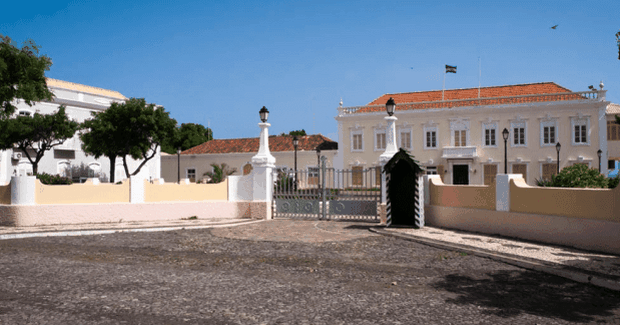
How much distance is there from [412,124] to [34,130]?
90.1 ft

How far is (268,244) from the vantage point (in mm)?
11000

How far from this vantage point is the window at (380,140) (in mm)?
37469

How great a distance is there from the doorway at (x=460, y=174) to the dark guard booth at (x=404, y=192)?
74.6 feet

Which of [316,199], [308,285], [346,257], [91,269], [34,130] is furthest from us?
[34,130]

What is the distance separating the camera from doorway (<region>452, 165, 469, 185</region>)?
35594 mm

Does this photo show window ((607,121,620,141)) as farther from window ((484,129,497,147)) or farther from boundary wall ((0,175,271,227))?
boundary wall ((0,175,271,227))

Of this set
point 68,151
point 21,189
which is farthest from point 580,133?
point 68,151

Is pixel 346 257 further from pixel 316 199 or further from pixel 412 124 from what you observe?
pixel 412 124

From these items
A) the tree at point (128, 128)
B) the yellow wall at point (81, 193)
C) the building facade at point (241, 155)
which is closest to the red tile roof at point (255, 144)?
the building facade at point (241, 155)

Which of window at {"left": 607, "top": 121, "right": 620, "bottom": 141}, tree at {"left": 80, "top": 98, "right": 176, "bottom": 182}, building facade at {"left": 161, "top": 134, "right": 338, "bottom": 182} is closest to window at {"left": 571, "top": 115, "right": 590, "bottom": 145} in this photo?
window at {"left": 607, "top": 121, "right": 620, "bottom": 141}

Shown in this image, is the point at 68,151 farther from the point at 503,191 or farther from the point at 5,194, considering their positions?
the point at 503,191

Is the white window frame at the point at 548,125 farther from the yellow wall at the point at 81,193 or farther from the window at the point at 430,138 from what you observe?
the yellow wall at the point at 81,193

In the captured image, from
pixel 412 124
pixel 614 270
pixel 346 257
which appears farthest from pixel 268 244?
pixel 412 124

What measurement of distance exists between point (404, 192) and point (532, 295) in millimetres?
7861
